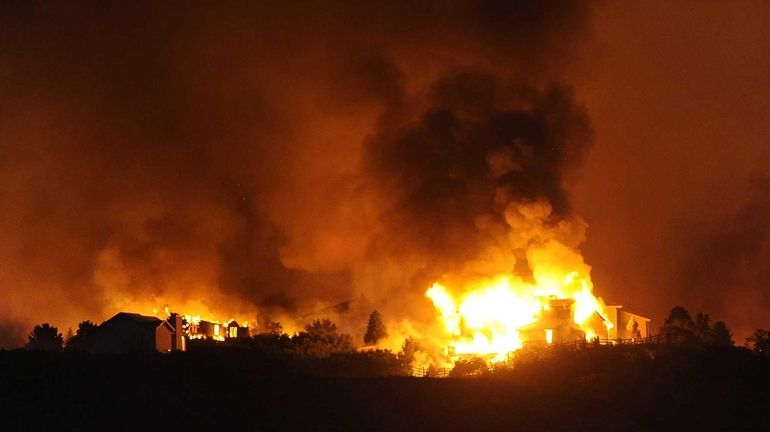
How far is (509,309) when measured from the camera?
206 ft

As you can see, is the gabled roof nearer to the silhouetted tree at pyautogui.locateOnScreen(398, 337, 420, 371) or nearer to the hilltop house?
the silhouetted tree at pyautogui.locateOnScreen(398, 337, 420, 371)

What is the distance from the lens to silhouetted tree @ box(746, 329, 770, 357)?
66.6m

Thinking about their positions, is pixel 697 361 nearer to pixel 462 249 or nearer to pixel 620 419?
pixel 620 419

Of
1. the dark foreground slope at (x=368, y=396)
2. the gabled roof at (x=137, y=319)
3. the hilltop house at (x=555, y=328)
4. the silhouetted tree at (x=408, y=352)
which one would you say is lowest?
the dark foreground slope at (x=368, y=396)

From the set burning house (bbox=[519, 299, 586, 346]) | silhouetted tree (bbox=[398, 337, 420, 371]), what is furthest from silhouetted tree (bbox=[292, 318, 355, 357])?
burning house (bbox=[519, 299, 586, 346])

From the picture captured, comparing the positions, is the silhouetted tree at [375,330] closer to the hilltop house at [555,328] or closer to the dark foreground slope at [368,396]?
the hilltop house at [555,328]

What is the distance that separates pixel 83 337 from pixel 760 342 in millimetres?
49748

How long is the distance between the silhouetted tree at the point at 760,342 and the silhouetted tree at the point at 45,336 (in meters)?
50.5

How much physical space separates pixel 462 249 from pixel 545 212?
652cm

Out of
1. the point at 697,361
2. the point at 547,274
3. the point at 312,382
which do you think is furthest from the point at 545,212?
the point at 312,382

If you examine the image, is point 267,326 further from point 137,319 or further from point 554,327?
point 554,327

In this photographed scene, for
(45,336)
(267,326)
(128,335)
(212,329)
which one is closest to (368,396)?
(128,335)

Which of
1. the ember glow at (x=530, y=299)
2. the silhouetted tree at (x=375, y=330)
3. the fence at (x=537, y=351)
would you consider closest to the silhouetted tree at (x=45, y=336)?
the silhouetted tree at (x=375, y=330)

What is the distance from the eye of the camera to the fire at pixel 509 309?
6203 centimetres
